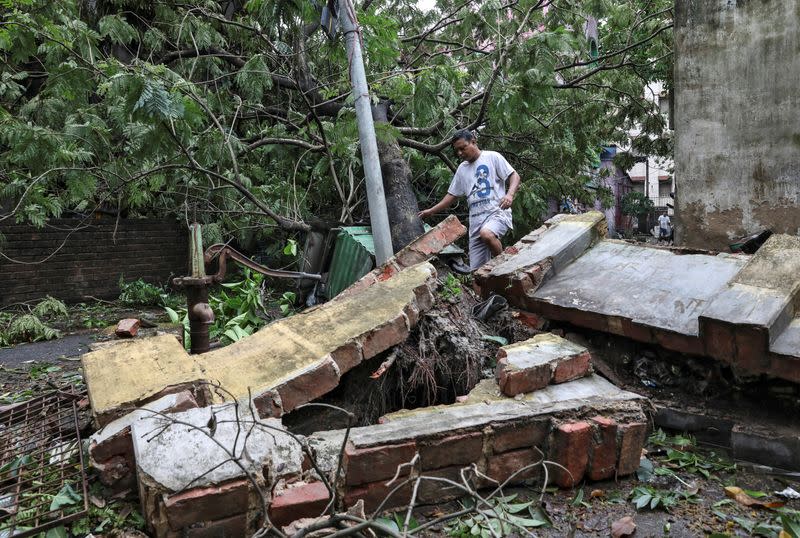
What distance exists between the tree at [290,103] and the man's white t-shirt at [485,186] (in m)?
0.68

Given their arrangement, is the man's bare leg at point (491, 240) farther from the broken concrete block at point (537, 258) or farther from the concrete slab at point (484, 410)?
the concrete slab at point (484, 410)

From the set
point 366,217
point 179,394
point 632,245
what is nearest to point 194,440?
point 179,394

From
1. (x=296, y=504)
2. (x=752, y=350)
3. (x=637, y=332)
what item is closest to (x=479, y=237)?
(x=637, y=332)

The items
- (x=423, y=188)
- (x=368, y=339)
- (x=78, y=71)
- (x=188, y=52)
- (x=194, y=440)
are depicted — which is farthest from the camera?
(x=423, y=188)

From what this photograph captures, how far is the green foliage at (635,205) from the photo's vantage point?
21.6 meters

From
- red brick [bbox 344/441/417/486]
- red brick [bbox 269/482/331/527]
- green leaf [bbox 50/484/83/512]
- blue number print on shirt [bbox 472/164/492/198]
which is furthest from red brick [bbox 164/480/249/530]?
blue number print on shirt [bbox 472/164/492/198]

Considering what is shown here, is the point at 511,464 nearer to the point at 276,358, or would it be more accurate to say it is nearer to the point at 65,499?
the point at 276,358

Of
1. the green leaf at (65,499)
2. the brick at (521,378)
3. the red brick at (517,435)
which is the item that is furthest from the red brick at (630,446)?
the green leaf at (65,499)

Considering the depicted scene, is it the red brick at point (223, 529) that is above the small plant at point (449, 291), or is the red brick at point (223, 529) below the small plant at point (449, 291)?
below

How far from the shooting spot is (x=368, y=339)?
2.66 m

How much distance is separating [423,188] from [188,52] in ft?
14.4

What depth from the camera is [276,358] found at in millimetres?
2613

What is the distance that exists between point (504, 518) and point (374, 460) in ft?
1.67

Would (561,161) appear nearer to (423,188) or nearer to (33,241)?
(423,188)
